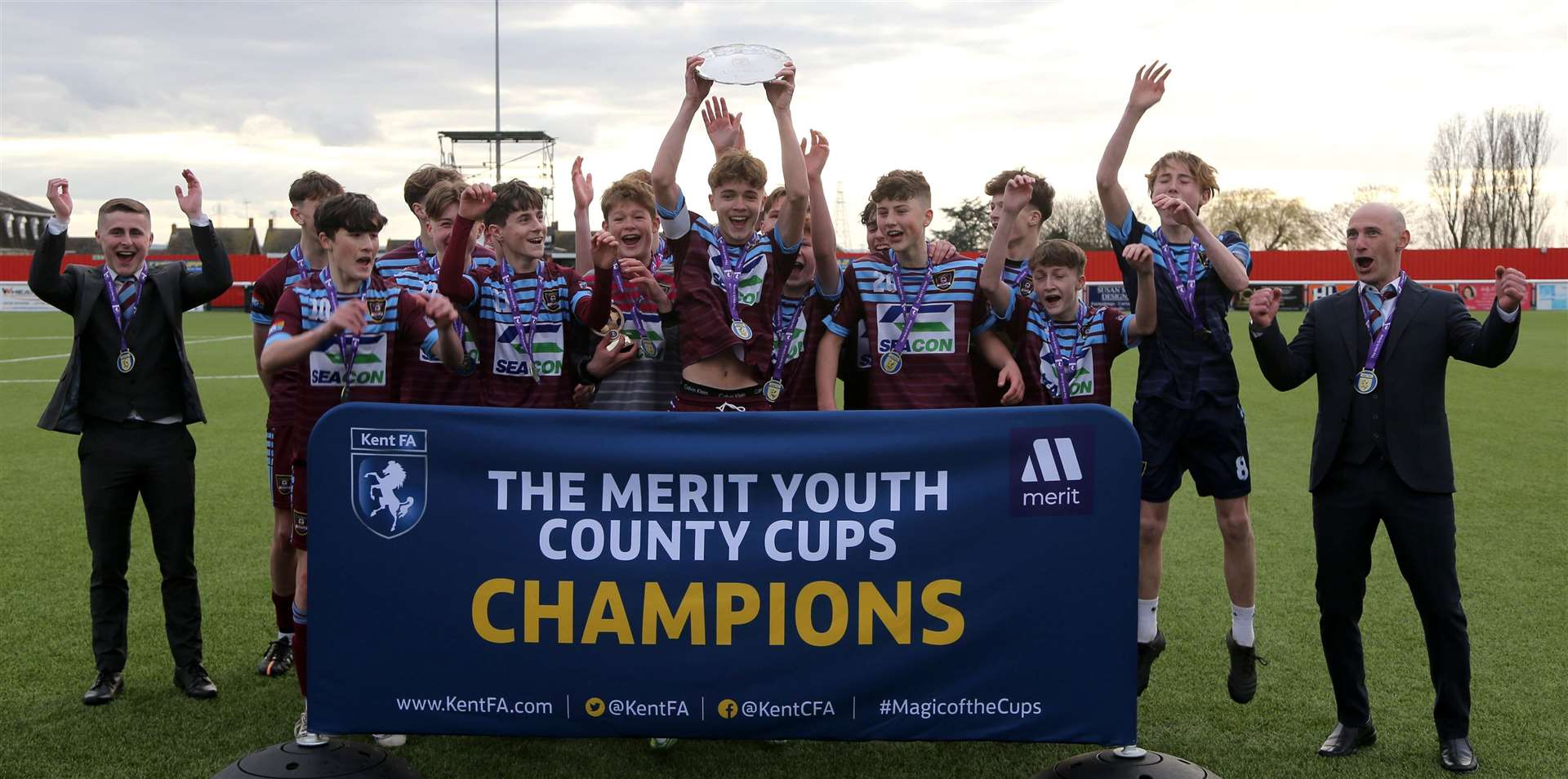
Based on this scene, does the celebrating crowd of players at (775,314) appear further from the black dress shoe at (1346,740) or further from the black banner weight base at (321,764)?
the black banner weight base at (321,764)

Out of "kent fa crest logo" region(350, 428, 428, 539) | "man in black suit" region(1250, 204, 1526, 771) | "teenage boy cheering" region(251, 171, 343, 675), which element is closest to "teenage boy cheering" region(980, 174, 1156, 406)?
"man in black suit" region(1250, 204, 1526, 771)

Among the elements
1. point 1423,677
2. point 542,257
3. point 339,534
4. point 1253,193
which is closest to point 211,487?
point 542,257

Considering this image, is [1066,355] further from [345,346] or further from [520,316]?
[345,346]

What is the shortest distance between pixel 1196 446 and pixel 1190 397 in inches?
8.7

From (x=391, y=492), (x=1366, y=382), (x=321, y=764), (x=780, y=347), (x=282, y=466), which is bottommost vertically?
(x=321, y=764)

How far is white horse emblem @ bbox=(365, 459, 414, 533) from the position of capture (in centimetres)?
368

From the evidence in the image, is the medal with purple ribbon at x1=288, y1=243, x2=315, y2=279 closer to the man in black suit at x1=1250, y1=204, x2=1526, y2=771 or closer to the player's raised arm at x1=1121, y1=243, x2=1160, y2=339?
the player's raised arm at x1=1121, y1=243, x2=1160, y2=339

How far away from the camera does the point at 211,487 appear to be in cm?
988

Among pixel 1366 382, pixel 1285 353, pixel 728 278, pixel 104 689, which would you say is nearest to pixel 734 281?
pixel 728 278

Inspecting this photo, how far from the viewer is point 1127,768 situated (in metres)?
3.78

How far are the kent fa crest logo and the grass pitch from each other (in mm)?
463

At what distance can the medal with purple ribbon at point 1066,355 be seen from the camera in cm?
506

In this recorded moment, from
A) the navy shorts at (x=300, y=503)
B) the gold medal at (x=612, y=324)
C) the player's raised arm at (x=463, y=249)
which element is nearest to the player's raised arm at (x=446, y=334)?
the player's raised arm at (x=463, y=249)

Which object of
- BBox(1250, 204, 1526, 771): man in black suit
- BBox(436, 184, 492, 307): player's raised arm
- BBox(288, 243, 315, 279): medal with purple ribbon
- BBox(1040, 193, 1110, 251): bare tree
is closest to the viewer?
BBox(1250, 204, 1526, 771): man in black suit
